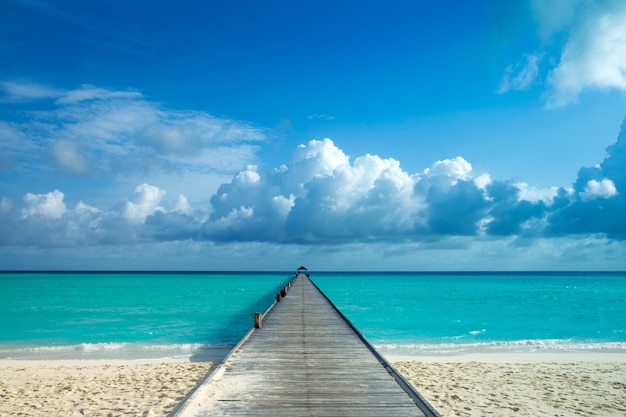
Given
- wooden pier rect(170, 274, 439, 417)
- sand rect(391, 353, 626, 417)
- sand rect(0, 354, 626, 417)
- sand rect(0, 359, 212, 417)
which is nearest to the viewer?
wooden pier rect(170, 274, 439, 417)

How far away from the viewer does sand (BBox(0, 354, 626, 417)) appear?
356 inches

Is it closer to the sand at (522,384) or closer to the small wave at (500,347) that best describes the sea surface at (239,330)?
the small wave at (500,347)

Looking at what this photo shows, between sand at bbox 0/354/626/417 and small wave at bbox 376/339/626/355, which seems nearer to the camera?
sand at bbox 0/354/626/417

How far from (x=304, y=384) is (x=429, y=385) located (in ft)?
15.5

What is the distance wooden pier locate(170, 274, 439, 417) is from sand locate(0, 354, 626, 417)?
1699mm

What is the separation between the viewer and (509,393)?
10.4m

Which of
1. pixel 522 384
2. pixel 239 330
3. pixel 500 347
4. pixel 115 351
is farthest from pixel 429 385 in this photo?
pixel 239 330

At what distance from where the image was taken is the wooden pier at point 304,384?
6.17m

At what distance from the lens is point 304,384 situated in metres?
7.41

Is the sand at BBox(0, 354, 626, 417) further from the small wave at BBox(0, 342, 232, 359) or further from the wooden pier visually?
the wooden pier

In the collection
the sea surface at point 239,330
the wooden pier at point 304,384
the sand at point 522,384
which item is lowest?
the sea surface at point 239,330

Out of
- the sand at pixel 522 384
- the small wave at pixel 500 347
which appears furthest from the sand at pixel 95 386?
the small wave at pixel 500 347

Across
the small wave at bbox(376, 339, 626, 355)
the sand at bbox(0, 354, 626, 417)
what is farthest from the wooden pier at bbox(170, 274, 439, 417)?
the small wave at bbox(376, 339, 626, 355)

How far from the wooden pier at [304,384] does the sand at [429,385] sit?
66.9 inches
